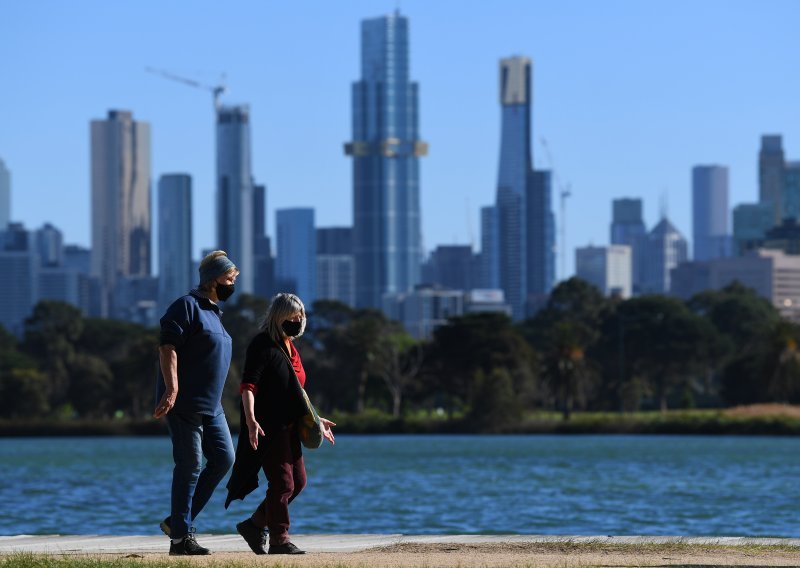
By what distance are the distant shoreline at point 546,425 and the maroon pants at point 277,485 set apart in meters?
84.6

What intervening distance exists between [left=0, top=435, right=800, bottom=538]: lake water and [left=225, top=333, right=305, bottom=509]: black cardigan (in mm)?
13881

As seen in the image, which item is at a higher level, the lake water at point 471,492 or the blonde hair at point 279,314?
the blonde hair at point 279,314

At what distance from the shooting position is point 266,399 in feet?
48.2

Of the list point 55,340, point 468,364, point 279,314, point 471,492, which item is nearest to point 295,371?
point 279,314

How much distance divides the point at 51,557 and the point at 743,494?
29498mm

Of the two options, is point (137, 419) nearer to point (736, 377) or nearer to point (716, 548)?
point (736, 377)

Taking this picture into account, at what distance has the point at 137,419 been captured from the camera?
119 m

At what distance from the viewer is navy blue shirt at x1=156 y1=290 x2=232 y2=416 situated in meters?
14.6

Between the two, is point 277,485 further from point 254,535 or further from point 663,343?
point 663,343

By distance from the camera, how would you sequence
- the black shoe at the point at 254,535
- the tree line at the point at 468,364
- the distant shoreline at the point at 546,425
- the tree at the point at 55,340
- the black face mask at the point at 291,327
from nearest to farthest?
the black shoe at the point at 254,535 → the black face mask at the point at 291,327 → the distant shoreline at the point at 546,425 → the tree line at the point at 468,364 → the tree at the point at 55,340

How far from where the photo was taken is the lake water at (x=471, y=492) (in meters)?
31.7

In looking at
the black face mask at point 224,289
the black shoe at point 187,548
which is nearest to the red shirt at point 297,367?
the black face mask at point 224,289

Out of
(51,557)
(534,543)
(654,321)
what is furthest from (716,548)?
(654,321)

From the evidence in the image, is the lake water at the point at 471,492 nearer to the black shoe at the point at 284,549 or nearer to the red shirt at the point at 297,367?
the red shirt at the point at 297,367
